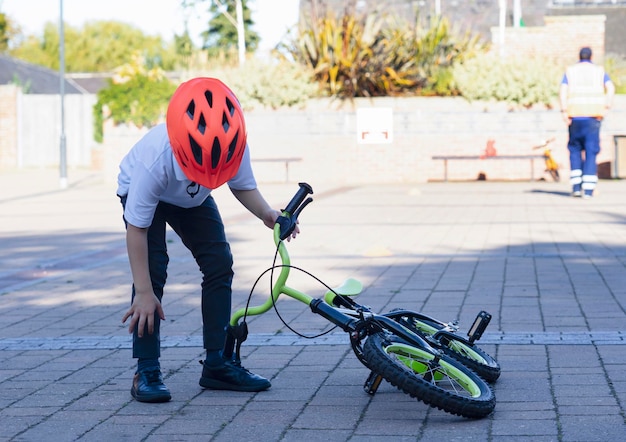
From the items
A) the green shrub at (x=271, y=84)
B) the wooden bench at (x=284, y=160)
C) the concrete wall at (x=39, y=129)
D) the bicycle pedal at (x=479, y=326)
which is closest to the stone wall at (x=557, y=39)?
the green shrub at (x=271, y=84)

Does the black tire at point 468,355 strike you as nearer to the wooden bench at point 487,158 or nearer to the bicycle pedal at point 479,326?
the bicycle pedal at point 479,326

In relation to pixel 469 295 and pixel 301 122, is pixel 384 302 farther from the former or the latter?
pixel 301 122

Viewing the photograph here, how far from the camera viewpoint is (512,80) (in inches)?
918

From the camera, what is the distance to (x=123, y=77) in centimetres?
2512

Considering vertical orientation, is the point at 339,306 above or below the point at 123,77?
below

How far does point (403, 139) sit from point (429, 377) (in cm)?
1957

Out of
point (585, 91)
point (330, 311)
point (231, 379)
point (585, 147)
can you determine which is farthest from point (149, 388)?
point (585, 91)

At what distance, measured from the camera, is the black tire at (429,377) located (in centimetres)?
423

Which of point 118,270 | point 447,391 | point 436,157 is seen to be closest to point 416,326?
point 447,391

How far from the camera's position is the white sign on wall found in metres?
23.7

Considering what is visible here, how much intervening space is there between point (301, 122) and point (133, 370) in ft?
62.5

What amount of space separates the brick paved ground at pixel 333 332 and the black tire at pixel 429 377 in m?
0.09

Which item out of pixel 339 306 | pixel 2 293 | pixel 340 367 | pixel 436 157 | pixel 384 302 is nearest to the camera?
pixel 339 306

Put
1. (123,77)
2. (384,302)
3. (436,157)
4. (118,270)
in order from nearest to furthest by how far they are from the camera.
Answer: (384,302), (118,270), (436,157), (123,77)
